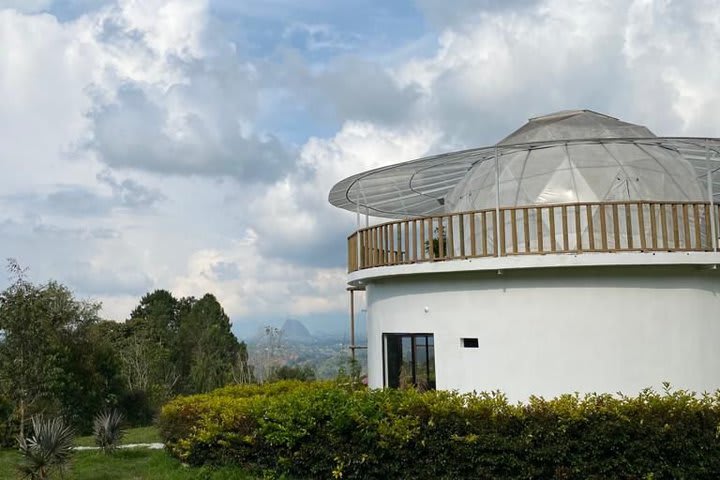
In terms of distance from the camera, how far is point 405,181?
16.0 meters

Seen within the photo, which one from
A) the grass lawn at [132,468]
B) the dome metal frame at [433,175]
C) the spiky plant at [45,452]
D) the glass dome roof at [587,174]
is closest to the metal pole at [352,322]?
the dome metal frame at [433,175]

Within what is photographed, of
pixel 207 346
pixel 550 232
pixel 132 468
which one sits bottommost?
pixel 132 468

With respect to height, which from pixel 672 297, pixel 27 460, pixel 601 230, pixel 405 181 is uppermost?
pixel 405 181

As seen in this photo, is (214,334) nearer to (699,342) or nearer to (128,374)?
(128,374)

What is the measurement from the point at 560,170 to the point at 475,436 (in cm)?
621

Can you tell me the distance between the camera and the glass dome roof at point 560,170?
44.5 ft

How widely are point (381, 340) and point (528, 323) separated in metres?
3.71

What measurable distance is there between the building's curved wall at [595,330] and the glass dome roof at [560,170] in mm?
2060

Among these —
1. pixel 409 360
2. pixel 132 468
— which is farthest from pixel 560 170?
pixel 132 468

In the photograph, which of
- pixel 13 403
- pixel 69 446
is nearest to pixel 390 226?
pixel 69 446

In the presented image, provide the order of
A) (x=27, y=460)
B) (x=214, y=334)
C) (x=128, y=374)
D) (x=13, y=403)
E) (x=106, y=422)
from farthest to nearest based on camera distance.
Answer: (x=214, y=334) < (x=128, y=374) < (x=13, y=403) < (x=106, y=422) < (x=27, y=460)

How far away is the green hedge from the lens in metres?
9.68

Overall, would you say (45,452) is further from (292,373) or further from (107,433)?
(292,373)

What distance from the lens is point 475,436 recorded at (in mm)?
10109
